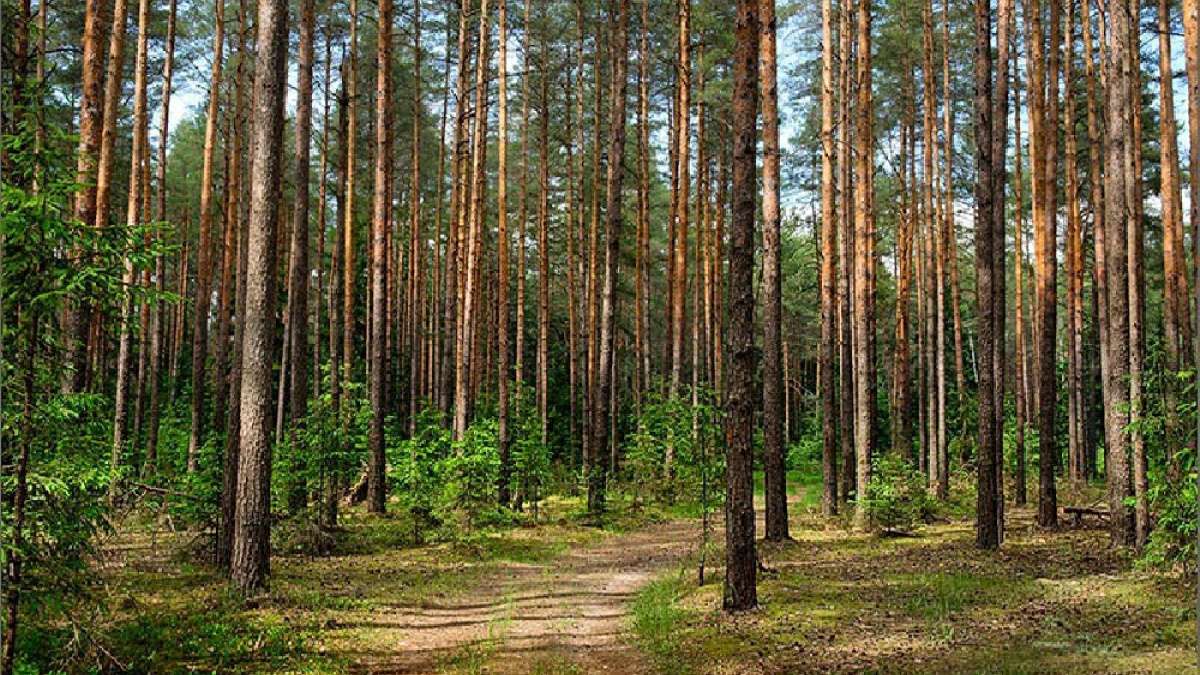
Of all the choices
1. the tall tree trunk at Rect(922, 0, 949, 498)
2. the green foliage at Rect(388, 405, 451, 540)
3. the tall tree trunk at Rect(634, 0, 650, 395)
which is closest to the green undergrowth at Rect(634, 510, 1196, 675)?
the green foliage at Rect(388, 405, 451, 540)

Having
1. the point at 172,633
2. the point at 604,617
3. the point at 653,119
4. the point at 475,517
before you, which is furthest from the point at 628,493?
the point at 653,119

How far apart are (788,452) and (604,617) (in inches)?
1058

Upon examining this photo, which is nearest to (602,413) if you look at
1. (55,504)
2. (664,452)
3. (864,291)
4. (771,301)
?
(664,452)

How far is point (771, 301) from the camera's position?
1284 cm

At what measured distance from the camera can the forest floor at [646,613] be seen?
6.85 meters

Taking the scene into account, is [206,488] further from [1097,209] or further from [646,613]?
[1097,209]

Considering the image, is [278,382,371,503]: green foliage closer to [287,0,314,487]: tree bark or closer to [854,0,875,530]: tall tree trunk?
[287,0,314,487]: tree bark

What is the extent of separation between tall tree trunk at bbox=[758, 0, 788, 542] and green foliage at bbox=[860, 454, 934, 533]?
7.04 ft

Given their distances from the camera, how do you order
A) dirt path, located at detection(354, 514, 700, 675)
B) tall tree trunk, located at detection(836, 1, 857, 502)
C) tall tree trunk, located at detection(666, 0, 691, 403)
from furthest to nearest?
tall tree trunk, located at detection(666, 0, 691, 403) → tall tree trunk, located at detection(836, 1, 857, 502) → dirt path, located at detection(354, 514, 700, 675)

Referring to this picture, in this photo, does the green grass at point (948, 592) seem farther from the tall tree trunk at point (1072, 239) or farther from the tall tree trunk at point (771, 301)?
the tall tree trunk at point (1072, 239)

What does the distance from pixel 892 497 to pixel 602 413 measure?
18.6 feet

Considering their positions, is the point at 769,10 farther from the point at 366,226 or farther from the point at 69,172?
the point at 366,226

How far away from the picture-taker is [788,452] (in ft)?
113

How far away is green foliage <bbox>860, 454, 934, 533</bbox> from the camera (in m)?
14.3
